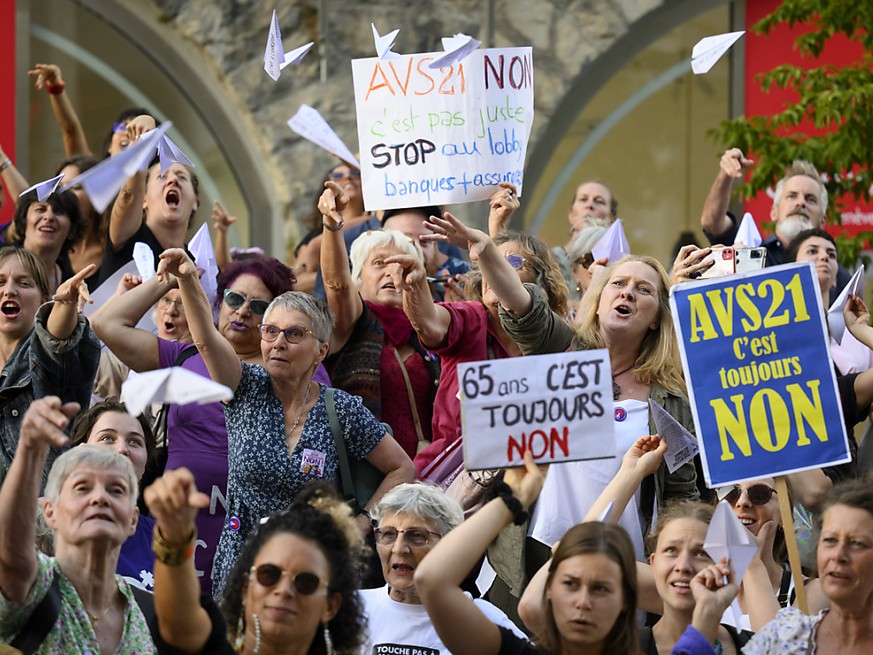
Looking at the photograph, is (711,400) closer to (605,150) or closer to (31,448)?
(31,448)

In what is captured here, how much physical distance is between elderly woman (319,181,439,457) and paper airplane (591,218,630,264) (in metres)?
1.05

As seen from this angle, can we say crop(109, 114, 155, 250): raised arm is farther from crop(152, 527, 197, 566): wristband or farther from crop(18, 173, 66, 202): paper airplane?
crop(152, 527, 197, 566): wristband

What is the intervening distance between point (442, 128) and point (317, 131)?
104 centimetres

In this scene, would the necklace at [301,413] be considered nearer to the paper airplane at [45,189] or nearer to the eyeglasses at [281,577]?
the eyeglasses at [281,577]

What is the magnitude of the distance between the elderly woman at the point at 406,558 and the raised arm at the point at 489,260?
0.72 metres

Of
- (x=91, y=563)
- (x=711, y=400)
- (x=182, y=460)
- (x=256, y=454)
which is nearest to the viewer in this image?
(x=91, y=563)

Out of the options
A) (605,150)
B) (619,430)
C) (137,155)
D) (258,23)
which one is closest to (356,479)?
(619,430)

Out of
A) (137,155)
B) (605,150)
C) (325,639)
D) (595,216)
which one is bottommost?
(325,639)

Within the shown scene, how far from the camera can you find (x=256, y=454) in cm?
541

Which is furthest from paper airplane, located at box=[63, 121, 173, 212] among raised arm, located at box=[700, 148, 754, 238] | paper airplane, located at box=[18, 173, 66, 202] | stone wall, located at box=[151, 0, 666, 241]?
stone wall, located at box=[151, 0, 666, 241]

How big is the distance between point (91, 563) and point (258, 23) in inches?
245

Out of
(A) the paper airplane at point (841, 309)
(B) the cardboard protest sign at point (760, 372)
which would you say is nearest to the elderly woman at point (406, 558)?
(B) the cardboard protest sign at point (760, 372)

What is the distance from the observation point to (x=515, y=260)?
20.1ft

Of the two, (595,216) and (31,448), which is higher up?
(595,216)
